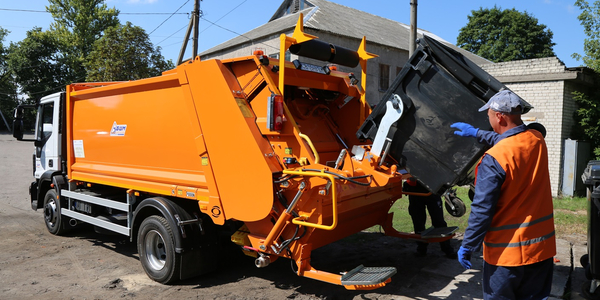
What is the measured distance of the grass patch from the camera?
6536 mm

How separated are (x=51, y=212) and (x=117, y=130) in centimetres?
260

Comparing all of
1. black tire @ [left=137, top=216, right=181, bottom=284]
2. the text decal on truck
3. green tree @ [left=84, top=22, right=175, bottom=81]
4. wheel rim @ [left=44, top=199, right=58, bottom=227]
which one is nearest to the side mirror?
wheel rim @ [left=44, top=199, right=58, bottom=227]

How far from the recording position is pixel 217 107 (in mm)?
3889

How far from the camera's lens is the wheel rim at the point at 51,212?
659 centimetres

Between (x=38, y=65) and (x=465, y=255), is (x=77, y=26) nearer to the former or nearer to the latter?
(x=38, y=65)

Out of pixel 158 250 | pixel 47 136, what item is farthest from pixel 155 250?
pixel 47 136

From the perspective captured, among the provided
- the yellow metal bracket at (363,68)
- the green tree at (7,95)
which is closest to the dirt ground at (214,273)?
the yellow metal bracket at (363,68)

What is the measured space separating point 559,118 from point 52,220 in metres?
10.9

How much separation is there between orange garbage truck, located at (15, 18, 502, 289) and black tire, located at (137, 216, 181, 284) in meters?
0.01

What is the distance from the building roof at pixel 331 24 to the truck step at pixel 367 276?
41.7 feet

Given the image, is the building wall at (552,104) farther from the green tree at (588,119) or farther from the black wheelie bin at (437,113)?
A: the black wheelie bin at (437,113)

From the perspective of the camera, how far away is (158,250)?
15.1 feet

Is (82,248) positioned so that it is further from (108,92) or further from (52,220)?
(108,92)

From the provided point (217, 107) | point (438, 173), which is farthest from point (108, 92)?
point (438, 173)
